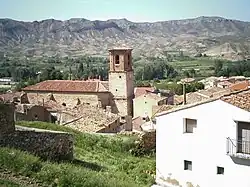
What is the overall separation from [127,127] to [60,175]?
20294 mm

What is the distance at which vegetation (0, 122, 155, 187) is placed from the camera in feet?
27.0

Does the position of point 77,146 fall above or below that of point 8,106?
below

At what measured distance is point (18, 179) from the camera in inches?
304

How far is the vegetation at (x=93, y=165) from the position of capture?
324 inches

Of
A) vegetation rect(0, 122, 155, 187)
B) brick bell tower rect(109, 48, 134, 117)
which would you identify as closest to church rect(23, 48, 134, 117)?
brick bell tower rect(109, 48, 134, 117)

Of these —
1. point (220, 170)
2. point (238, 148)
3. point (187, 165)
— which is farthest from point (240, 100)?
point (187, 165)

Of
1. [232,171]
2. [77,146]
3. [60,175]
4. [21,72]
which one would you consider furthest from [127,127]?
[21,72]

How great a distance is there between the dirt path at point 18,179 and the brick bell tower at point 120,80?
94.8 feet

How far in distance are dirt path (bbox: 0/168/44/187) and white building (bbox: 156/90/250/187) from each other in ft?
18.4

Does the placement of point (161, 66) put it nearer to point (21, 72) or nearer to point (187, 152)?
point (21, 72)

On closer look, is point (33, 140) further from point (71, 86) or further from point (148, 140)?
point (71, 86)

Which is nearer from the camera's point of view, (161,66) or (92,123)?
(92,123)

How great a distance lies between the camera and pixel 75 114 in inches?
1115

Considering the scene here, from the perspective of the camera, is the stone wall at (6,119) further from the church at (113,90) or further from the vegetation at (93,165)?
the church at (113,90)
